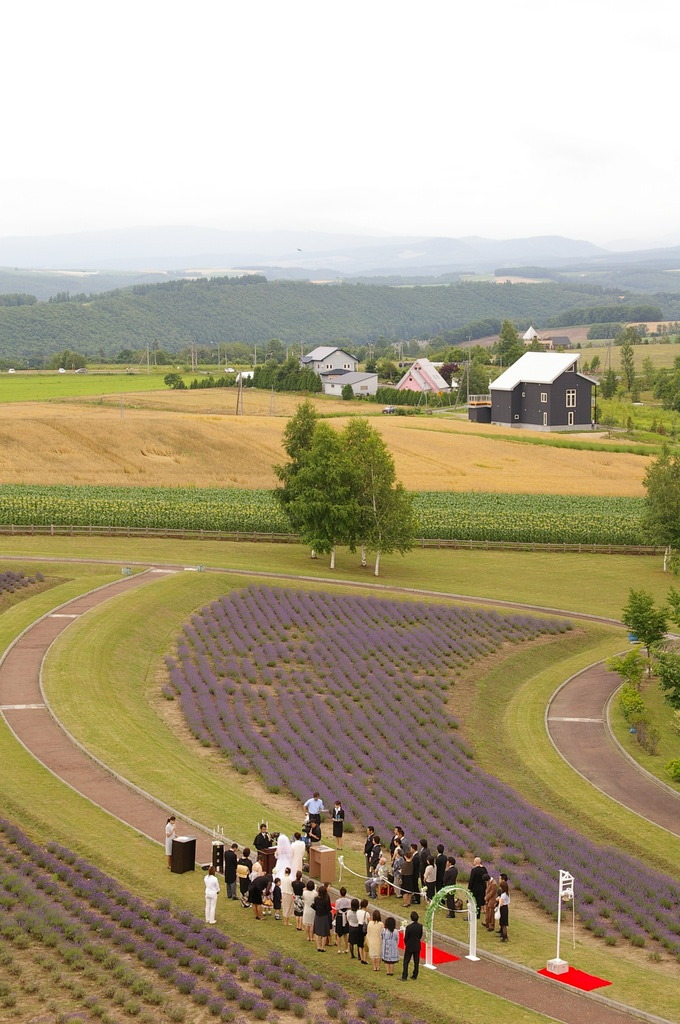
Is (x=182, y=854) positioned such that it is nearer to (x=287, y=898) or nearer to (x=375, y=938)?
(x=287, y=898)

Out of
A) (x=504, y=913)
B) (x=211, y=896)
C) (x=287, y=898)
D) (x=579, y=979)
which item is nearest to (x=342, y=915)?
(x=287, y=898)

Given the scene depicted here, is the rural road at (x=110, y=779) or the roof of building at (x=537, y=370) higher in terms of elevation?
the roof of building at (x=537, y=370)

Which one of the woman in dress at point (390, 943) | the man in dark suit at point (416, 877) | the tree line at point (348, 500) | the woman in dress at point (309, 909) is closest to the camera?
the woman in dress at point (390, 943)

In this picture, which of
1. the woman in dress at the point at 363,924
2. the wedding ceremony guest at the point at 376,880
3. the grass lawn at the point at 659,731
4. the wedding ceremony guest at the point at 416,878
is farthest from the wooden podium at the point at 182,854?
the grass lawn at the point at 659,731

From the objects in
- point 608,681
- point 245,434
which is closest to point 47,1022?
point 608,681

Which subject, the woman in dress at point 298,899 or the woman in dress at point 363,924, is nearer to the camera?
the woman in dress at point 363,924

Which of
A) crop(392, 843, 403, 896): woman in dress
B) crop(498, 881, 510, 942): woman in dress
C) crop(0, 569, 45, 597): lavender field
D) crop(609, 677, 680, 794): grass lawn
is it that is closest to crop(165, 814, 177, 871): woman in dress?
crop(392, 843, 403, 896): woman in dress

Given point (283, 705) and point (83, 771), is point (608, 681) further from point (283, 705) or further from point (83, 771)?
point (83, 771)

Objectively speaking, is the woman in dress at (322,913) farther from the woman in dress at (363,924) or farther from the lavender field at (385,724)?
the lavender field at (385,724)
